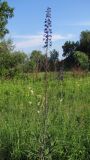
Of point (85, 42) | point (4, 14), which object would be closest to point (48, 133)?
point (4, 14)

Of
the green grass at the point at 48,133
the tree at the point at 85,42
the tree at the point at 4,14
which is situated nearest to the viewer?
the green grass at the point at 48,133

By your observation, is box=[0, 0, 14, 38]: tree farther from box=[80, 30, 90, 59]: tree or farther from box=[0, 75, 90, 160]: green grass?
box=[0, 75, 90, 160]: green grass

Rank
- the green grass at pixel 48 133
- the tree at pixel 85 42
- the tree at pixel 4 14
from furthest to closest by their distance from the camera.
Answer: the tree at pixel 85 42 → the tree at pixel 4 14 → the green grass at pixel 48 133

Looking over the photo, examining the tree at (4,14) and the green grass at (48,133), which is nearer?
the green grass at (48,133)

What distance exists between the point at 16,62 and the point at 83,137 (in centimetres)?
1905

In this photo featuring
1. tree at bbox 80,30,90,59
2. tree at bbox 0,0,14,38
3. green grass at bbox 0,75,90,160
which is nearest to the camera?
green grass at bbox 0,75,90,160

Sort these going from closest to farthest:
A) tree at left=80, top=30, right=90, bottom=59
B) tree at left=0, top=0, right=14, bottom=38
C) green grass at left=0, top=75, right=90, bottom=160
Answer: green grass at left=0, top=75, right=90, bottom=160 < tree at left=0, top=0, right=14, bottom=38 < tree at left=80, top=30, right=90, bottom=59

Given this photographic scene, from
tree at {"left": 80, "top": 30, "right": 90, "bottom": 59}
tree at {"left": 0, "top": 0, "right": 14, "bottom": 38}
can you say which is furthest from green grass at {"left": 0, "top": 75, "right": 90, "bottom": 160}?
tree at {"left": 80, "top": 30, "right": 90, "bottom": 59}

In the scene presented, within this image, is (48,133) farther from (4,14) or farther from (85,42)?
(85,42)

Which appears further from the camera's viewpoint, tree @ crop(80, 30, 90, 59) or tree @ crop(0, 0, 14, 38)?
tree @ crop(80, 30, 90, 59)

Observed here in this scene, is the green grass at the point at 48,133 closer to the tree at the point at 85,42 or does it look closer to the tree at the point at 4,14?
the tree at the point at 4,14

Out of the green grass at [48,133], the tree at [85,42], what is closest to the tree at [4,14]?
the tree at [85,42]

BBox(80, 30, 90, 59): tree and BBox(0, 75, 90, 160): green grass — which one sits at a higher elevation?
BBox(80, 30, 90, 59): tree

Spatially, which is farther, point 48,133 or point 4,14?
point 4,14
